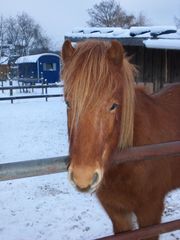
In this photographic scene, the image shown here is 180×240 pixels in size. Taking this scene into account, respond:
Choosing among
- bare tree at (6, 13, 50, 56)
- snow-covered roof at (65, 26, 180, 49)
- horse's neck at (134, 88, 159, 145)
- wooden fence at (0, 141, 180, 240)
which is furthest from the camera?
bare tree at (6, 13, 50, 56)

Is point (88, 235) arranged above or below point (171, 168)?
below

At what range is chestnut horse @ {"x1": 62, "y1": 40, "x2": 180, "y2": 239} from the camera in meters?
1.93

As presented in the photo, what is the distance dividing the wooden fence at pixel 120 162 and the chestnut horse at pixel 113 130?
11cm

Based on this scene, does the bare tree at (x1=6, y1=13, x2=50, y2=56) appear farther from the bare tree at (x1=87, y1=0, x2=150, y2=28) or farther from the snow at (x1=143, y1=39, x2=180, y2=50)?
the snow at (x1=143, y1=39, x2=180, y2=50)

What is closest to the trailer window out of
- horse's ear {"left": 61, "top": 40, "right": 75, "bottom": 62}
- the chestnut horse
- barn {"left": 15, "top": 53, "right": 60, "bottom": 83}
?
barn {"left": 15, "top": 53, "right": 60, "bottom": 83}

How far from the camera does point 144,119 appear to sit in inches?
105

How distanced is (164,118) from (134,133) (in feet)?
1.79

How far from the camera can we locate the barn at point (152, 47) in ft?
28.0

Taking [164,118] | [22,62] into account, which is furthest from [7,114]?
[22,62]

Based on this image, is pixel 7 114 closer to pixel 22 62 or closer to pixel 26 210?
pixel 26 210

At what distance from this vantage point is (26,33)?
237ft

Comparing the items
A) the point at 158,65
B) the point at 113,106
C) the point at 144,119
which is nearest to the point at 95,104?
the point at 113,106

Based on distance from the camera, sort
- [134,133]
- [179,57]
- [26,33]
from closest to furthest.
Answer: [134,133] → [179,57] → [26,33]

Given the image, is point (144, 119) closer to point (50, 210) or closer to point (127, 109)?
point (127, 109)
